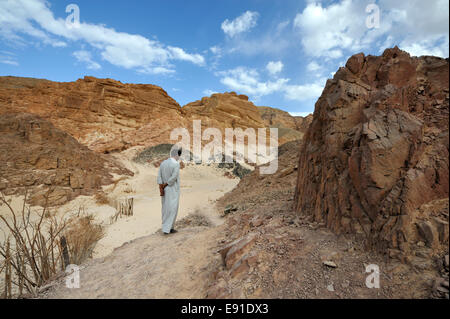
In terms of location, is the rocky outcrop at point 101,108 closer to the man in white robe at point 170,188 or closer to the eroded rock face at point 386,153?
the man in white robe at point 170,188

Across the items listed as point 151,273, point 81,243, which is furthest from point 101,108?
point 151,273

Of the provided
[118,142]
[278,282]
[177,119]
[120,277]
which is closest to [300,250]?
[278,282]

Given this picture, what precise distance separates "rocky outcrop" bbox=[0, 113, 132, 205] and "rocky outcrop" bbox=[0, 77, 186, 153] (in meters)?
9.92

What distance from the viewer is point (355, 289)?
157 cm

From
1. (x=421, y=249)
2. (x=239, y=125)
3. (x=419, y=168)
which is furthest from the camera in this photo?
(x=239, y=125)

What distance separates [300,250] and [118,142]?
858 inches

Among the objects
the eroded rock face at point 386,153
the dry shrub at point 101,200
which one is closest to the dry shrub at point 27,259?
the eroded rock face at point 386,153

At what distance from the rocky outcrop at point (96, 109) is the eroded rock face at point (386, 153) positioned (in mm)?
20996

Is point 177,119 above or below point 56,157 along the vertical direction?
above

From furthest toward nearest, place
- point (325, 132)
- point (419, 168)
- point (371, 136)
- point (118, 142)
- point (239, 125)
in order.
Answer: point (239, 125)
point (118, 142)
point (325, 132)
point (371, 136)
point (419, 168)

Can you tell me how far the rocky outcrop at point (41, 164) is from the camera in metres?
7.57

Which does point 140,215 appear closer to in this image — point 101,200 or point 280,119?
point 101,200

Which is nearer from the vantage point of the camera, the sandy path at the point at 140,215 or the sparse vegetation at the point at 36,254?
the sparse vegetation at the point at 36,254
